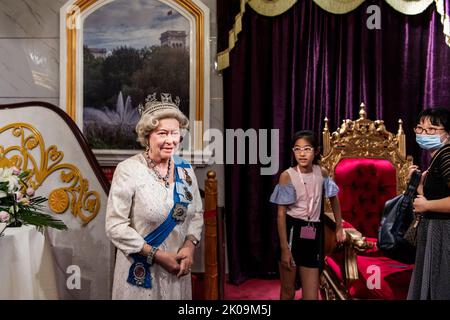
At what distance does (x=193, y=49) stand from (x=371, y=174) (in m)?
1.93

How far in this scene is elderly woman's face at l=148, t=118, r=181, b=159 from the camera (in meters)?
2.10

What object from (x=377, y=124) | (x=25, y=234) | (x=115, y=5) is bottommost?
(x=25, y=234)

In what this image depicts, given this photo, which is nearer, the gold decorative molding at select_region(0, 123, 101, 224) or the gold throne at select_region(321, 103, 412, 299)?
the gold decorative molding at select_region(0, 123, 101, 224)

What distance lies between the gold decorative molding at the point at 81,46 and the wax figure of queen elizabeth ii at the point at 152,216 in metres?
1.89

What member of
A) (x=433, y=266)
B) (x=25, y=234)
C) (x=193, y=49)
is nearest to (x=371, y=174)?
(x=433, y=266)

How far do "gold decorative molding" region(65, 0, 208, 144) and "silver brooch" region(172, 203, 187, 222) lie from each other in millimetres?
1943

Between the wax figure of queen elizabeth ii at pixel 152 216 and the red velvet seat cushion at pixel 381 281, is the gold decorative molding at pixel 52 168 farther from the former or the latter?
the red velvet seat cushion at pixel 381 281

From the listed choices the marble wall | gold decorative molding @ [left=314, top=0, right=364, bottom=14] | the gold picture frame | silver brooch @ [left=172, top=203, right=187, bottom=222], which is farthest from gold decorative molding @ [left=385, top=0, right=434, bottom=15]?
the marble wall

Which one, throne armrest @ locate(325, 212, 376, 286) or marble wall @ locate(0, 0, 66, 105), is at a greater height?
marble wall @ locate(0, 0, 66, 105)

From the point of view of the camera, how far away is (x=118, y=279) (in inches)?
84.4

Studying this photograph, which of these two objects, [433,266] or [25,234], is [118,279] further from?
[433,266]

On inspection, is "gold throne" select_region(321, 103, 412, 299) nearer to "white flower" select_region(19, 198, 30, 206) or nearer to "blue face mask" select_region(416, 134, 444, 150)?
"blue face mask" select_region(416, 134, 444, 150)

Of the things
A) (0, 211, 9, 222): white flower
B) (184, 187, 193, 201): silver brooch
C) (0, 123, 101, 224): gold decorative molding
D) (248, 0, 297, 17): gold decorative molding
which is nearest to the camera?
(184, 187, 193, 201): silver brooch

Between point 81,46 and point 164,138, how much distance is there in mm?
2452
